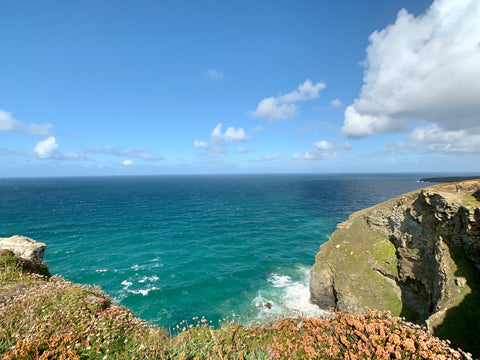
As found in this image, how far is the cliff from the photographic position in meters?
16.8

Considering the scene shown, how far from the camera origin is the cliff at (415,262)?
16812 millimetres

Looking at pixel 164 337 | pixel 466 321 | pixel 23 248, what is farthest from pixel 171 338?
pixel 466 321

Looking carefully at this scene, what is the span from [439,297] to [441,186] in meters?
13.4

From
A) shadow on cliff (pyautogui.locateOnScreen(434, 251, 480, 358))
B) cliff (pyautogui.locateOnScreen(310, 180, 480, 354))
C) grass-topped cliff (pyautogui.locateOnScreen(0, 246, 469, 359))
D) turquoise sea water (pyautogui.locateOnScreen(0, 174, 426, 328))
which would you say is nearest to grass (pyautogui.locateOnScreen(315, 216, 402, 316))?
cliff (pyautogui.locateOnScreen(310, 180, 480, 354))

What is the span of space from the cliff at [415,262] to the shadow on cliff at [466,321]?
0.18ft

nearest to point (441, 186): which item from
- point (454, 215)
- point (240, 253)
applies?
point (454, 215)

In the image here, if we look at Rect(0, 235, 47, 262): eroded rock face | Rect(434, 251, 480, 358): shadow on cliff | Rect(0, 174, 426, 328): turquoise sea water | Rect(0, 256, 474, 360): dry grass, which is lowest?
Rect(0, 174, 426, 328): turquoise sea water

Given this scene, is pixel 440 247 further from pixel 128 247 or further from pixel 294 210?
pixel 294 210

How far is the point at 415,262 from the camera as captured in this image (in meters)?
25.1

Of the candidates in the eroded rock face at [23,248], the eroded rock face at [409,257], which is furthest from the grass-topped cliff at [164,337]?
the eroded rock face at [409,257]

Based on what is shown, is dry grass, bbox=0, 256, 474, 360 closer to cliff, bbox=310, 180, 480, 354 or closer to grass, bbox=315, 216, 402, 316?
cliff, bbox=310, 180, 480, 354

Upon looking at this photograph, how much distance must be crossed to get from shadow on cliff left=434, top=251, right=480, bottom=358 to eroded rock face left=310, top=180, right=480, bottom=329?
0.12 meters

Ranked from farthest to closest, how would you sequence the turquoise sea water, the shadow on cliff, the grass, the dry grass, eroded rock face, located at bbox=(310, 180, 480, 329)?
the turquoise sea water < the grass < eroded rock face, located at bbox=(310, 180, 480, 329) < the shadow on cliff < the dry grass

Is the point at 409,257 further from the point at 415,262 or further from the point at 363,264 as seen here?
the point at 363,264
